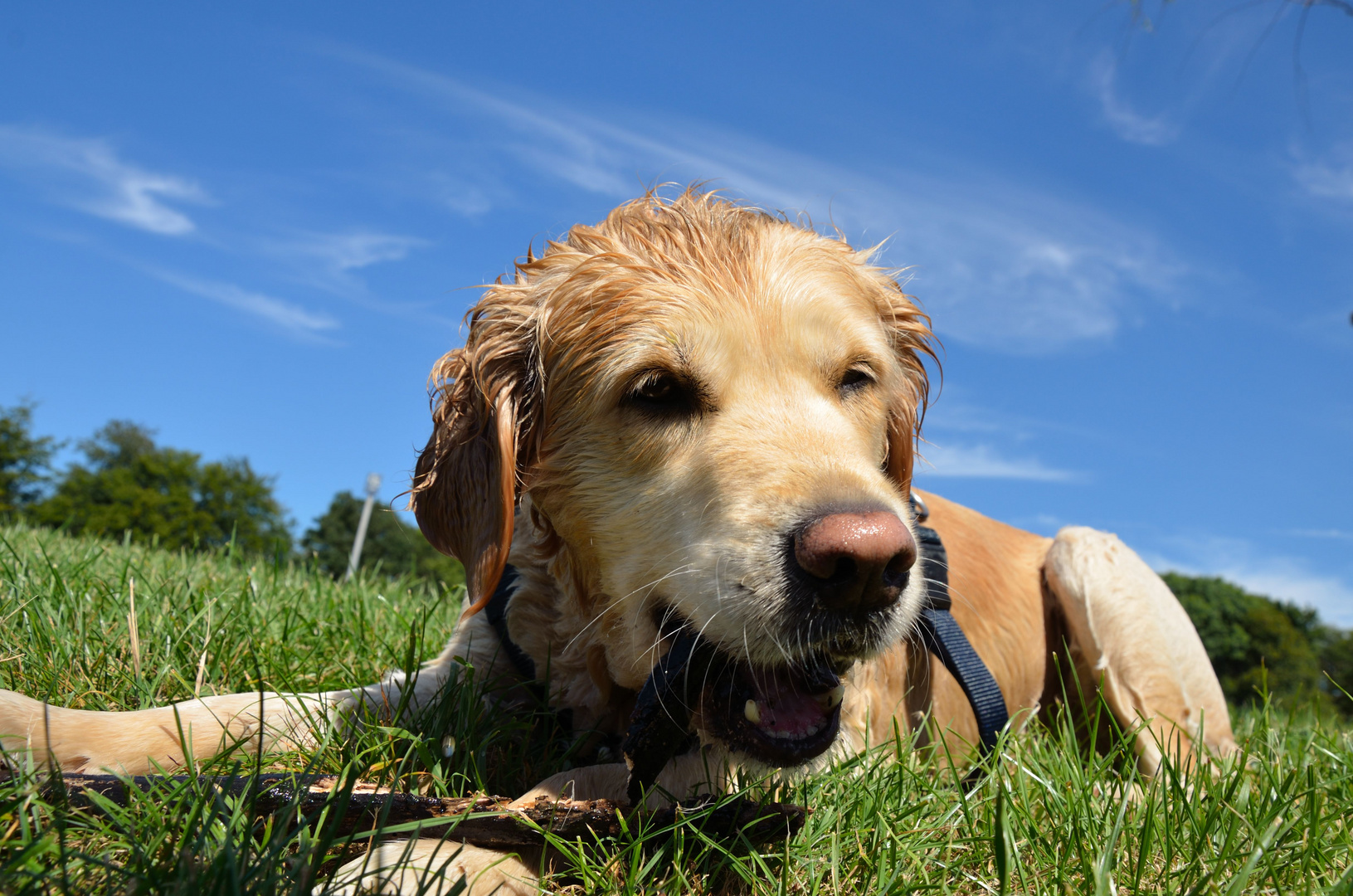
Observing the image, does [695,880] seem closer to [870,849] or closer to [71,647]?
[870,849]

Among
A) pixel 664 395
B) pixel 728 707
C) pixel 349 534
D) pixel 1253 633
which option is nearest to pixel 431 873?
pixel 728 707

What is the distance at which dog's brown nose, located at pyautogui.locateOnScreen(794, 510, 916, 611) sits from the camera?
7.22ft

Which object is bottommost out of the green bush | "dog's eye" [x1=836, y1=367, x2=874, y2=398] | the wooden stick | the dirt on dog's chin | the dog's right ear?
the wooden stick

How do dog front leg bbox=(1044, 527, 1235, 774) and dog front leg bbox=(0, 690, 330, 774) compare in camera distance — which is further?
dog front leg bbox=(1044, 527, 1235, 774)

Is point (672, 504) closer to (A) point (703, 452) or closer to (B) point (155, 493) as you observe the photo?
(A) point (703, 452)

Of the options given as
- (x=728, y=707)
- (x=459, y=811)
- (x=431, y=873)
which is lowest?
(x=431, y=873)

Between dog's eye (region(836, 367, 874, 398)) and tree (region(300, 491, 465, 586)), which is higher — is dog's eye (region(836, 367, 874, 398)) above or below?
below

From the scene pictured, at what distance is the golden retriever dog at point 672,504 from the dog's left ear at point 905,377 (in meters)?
0.01

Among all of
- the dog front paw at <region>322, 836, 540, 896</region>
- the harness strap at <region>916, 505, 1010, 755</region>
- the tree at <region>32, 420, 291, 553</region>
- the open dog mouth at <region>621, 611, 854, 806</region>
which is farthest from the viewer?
the tree at <region>32, 420, 291, 553</region>

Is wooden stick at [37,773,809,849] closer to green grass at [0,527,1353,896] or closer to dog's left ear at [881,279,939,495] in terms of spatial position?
green grass at [0,527,1353,896]

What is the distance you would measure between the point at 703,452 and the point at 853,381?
2.51 feet

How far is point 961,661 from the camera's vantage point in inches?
135

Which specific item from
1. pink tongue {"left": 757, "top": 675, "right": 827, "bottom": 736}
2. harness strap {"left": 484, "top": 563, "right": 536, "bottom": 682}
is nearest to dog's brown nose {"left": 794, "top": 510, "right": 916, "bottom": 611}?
pink tongue {"left": 757, "top": 675, "right": 827, "bottom": 736}

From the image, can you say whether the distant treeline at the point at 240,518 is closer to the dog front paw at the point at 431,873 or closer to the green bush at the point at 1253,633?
the green bush at the point at 1253,633
